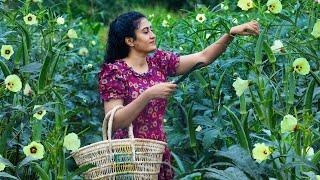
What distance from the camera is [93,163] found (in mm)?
3283

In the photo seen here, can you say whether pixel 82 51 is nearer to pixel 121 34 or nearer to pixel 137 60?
pixel 121 34

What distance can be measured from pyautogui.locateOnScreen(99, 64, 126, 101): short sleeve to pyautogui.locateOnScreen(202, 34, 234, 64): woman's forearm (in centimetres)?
47

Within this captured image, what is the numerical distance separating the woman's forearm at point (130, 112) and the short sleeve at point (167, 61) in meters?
0.44

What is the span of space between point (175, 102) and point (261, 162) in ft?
4.51

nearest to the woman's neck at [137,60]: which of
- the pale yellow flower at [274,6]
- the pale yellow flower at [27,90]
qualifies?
the pale yellow flower at [27,90]

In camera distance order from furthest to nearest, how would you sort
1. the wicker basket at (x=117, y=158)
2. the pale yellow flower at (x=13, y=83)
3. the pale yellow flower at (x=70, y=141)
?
the pale yellow flower at (x=13, y=83) < the wicker basket at (x=117, y=158) < the pale yellow flower at (x=70, y=141)

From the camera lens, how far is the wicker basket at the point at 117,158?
3285 mm

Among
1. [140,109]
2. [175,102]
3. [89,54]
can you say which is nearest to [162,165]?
[140,109]

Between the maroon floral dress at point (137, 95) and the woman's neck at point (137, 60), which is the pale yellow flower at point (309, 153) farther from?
the woman's neck at point (137, 60)

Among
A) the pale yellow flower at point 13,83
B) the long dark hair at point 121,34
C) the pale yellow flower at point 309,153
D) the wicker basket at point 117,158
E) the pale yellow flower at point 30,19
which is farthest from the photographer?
the pale yellow flower at point 30,19

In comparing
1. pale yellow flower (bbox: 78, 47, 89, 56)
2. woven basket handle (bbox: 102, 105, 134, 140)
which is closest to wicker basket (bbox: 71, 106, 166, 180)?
woven basket handle (bbox: 102, 105, 134, 140)

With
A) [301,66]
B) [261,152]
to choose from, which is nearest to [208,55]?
[301,66]

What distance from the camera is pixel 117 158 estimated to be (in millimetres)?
3287

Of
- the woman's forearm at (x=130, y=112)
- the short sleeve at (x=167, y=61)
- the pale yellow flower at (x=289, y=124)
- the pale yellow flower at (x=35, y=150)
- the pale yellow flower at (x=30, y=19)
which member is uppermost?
the pale yellow flower at (x=30, y=19)
